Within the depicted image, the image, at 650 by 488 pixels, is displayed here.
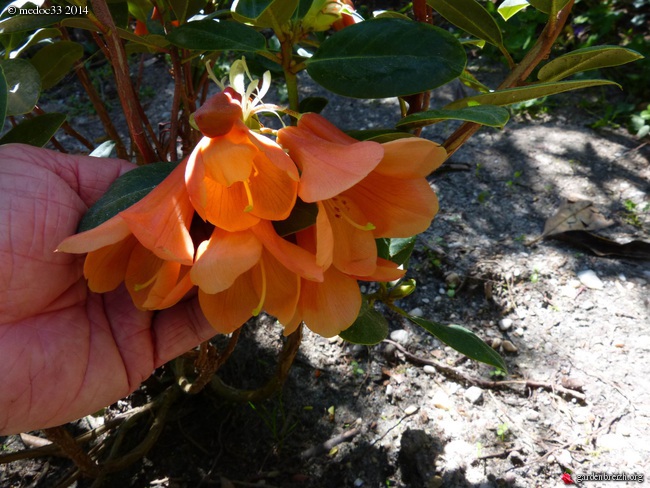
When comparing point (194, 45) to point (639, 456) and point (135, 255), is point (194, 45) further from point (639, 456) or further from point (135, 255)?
point (639, 456)

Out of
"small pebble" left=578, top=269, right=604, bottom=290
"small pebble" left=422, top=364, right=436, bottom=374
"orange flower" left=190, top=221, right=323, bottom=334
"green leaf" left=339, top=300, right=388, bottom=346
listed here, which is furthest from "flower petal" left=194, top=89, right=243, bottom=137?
"small pebble" left=578, top=269, right=604, bottom=290

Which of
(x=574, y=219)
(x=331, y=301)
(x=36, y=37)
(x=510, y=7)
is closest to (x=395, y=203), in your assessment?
(x=331, y=301)

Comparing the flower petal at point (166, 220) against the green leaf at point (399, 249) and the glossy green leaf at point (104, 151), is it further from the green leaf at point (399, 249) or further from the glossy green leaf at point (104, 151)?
the glossy green leaf at point (104, 151)

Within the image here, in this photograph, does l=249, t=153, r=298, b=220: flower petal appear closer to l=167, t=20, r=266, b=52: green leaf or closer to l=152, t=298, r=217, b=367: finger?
l=167, t=20, r=266, b=52: green leaf

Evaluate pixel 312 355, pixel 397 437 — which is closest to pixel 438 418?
pixel 397 437

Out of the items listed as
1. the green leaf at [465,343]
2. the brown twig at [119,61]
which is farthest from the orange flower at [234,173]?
the green leaf at [465,343]
